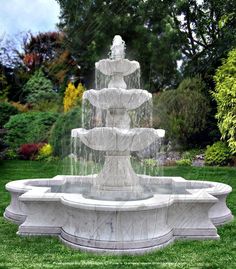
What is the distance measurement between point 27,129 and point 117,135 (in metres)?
11.7

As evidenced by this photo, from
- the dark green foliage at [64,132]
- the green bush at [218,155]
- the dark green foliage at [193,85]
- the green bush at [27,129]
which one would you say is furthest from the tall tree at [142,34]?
the green bush at [218,155]

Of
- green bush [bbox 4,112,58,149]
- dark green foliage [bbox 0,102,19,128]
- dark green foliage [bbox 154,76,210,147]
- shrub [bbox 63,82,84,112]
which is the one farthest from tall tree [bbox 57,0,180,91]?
dark green foliage [bbox 0,102,19,128]

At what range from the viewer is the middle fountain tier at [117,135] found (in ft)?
17.7

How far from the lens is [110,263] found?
424 cm

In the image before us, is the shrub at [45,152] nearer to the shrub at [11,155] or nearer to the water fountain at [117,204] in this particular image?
the shrub at [11,155]

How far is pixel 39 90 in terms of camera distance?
72.6 feet

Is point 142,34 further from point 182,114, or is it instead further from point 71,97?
point 182,114

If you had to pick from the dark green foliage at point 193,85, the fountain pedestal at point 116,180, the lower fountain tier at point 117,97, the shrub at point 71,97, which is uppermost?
the dark green foliage at point 193,85

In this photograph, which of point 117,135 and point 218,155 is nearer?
point 117,135

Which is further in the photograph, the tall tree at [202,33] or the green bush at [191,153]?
the tall tree at [202,33]

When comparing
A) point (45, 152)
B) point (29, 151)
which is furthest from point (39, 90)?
point (45, 152)

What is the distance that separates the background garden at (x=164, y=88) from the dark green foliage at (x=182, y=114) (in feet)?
Result: 0.12

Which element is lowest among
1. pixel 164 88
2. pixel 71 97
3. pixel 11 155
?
pixel 11 155

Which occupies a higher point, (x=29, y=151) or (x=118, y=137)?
(x=118, y=137)
